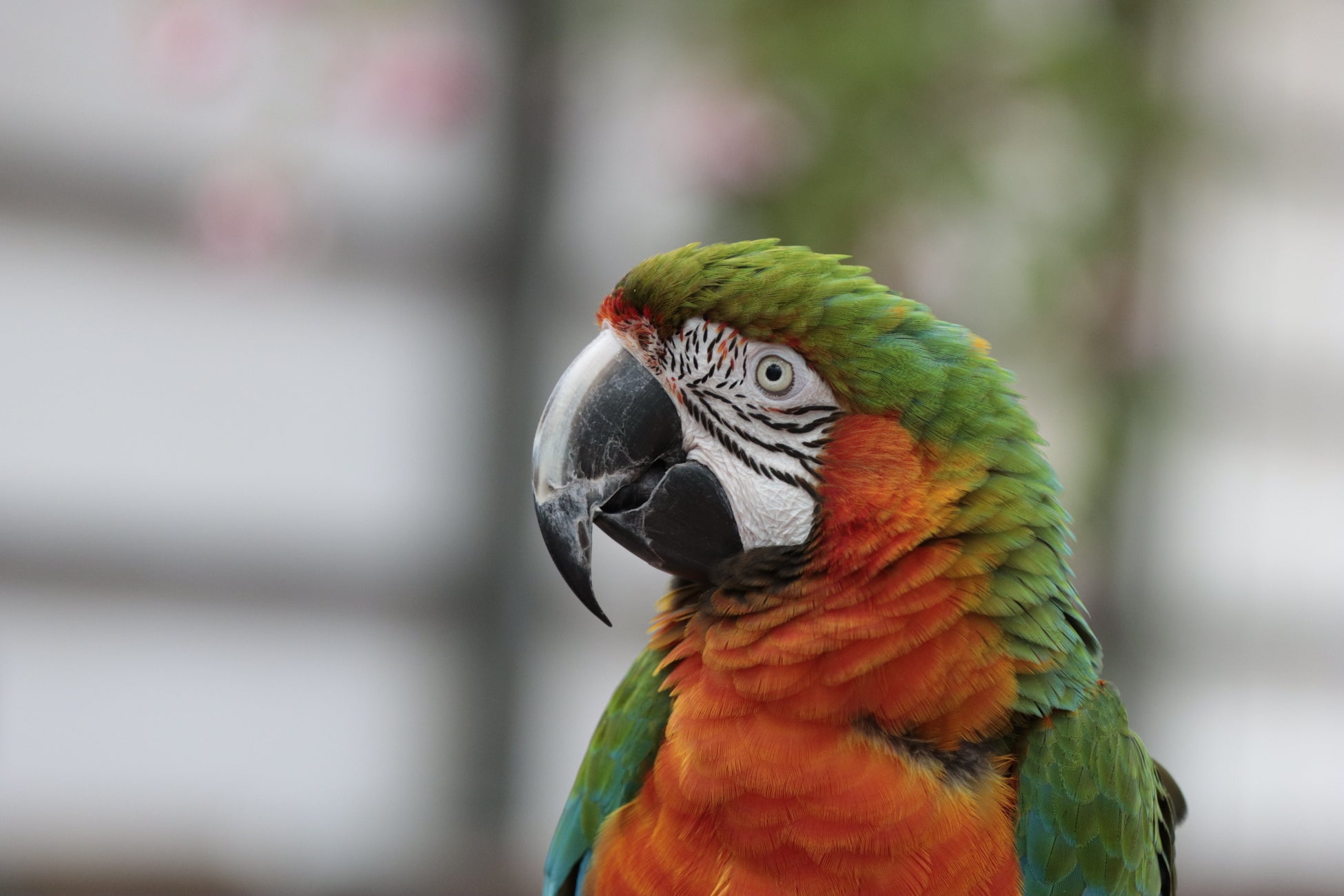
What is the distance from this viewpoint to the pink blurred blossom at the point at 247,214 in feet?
7.42

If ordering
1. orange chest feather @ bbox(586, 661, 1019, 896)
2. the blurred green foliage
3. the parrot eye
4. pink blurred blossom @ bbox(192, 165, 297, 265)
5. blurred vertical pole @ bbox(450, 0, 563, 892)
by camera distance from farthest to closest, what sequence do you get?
blurred vertical pole @ bbox(450, 0, 563, 892) → pink blurred blossom @ bbox(192, 165, 297, 265) → the blurred green foliage → the parrot eye → orange chest feather @ bbox(586, 661, 1019, 896)

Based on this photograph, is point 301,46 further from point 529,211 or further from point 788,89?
point 788,89

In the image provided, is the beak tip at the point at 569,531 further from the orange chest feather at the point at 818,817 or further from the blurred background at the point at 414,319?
the blurred background at the point at 414,319

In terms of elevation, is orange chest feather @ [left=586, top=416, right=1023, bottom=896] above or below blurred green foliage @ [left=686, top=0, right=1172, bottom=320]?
below

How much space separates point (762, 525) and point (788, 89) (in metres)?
1.28

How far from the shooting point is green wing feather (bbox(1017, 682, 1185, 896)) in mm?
922

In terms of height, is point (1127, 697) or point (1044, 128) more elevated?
point (1044, 128)

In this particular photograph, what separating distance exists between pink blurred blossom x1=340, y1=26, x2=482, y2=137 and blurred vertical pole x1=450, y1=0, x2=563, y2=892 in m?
0.80

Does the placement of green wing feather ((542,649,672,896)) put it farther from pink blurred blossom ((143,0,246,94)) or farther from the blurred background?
pink blurred blossom ((143,0,246,94))

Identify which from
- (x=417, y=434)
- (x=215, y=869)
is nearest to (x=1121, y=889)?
(x=215, y=869)

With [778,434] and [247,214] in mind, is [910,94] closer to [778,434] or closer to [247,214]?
[778,434]

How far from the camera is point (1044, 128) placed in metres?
2.15

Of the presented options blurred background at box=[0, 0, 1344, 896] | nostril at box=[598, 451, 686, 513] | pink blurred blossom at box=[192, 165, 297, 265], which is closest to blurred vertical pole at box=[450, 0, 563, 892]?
blurred background at box=[0, 0, 1344, 896]

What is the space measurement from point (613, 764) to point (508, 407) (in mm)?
2230
